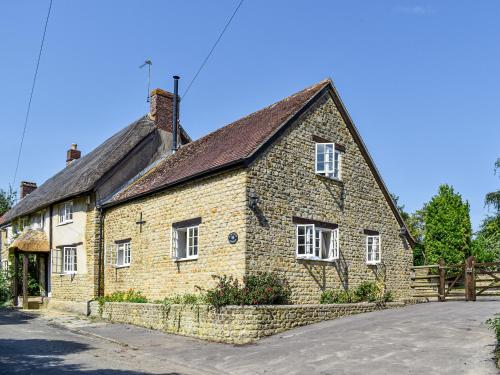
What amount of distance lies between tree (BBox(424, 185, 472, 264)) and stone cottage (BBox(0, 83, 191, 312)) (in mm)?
12880

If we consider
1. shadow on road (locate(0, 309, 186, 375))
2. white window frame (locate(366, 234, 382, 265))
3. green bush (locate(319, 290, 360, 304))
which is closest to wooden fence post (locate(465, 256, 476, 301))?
white window frame (locate(366, 234, 382, 265))

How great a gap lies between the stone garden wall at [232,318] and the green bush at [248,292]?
32 cm

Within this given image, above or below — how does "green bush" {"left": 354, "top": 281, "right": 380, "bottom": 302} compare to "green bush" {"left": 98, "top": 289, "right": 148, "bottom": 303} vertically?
above

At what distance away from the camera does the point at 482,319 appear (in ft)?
47.5

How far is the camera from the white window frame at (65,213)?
24.1m

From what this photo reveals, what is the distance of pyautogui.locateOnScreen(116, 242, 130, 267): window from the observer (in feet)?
68.9

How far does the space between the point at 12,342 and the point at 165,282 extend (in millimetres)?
5492

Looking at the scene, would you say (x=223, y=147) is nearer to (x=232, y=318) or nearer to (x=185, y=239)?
(x=185, y=239)

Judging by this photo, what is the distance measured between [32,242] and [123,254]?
6635mm

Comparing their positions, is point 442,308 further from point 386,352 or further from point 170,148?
point 170,148

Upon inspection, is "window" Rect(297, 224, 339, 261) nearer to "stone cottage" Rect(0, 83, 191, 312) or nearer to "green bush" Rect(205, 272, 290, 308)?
"green bush" Rect(205, 272, 290, 308)

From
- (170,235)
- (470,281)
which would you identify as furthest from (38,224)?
(470,281)

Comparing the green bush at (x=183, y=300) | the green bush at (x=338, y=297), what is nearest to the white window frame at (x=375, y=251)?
the green bush at (x=338, y=297)

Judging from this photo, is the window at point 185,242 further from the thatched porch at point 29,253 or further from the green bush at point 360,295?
the thatched porch at point 29,253
